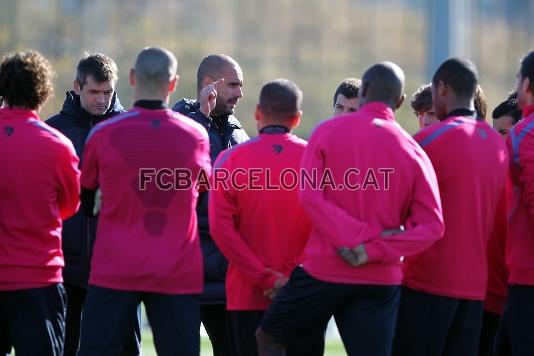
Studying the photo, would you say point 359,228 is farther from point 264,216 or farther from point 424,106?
point 424,106

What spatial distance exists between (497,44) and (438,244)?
2586 centimetres

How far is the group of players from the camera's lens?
5617 millimetres

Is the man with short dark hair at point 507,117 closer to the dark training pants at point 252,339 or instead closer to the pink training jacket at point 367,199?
the pink training jacket at point 367,199

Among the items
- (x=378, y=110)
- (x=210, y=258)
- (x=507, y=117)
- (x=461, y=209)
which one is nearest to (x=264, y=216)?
(x=378, y=110)

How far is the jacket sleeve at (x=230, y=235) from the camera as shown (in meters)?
5.89

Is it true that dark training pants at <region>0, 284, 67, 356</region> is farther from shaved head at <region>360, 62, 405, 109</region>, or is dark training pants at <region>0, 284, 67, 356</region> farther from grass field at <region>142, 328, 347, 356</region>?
grass field at <region>142, 328, 347, 356</region>

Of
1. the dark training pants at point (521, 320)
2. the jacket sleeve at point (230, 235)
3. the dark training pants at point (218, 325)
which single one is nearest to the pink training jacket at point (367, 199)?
the jacket sleeve at point (230, 235)

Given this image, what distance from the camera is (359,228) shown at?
5.59 meters

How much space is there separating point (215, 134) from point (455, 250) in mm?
2116

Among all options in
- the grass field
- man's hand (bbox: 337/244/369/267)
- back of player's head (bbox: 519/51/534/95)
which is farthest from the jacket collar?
the grass field

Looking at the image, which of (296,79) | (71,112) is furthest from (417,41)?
(71,112)

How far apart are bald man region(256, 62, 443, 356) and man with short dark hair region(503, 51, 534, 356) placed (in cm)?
80

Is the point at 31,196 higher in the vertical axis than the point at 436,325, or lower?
higher

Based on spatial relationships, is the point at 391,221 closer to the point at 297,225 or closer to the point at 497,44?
the point at 297,225
